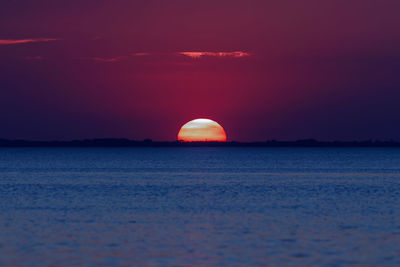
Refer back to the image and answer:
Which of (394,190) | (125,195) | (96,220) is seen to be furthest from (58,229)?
(394,190)

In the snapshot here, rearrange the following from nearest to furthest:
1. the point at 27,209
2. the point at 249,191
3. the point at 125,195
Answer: the point at 27,209, the point at 125,195, the point at 249,191

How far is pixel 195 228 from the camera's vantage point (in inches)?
1303

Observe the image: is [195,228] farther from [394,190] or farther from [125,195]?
[394,190]

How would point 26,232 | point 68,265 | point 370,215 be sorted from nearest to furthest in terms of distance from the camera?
point 68,265 → point 26,232 → point 370,215

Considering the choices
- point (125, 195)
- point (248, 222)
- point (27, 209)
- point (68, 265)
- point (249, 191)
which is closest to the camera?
point (68, 265)

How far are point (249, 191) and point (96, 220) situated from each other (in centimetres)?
2668

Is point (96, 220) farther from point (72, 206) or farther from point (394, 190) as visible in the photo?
point (394, 190)

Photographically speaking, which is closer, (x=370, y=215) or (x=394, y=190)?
(x=370, y=215)

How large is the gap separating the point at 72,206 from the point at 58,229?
1335 centimetres

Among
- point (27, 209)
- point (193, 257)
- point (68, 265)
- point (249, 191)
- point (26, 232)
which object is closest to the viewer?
point (68, 265)

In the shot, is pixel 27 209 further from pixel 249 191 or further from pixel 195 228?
pixel 249 191

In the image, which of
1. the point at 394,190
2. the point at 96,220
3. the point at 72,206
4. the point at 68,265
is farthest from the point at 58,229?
the point at 394,190

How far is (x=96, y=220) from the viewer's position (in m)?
36.9

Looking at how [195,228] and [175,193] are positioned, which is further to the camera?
[175,193]
